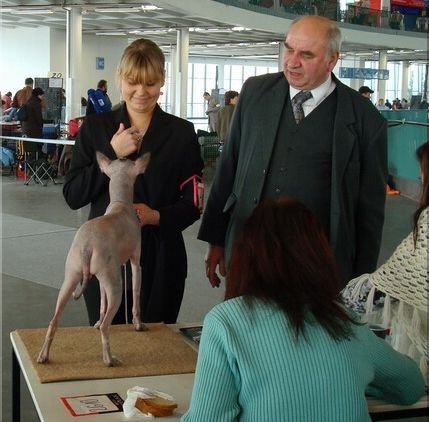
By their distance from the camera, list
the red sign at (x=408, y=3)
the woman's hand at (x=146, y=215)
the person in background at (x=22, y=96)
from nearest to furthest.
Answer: the woman's hand at (x=146, y=215) < the person in background at (x=22, y=96) < the red sign at (x=408, y=3)

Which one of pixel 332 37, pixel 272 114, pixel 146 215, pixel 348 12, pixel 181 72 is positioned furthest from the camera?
pixel 348 12

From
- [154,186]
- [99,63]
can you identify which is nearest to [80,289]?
[154,186]

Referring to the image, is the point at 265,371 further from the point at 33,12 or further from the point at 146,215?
the point at 33,12

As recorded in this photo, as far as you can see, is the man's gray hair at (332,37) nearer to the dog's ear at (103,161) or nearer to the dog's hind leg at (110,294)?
the dog's ear at (103,161)

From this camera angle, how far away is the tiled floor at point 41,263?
18.7ft

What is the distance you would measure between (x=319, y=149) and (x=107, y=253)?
104cm

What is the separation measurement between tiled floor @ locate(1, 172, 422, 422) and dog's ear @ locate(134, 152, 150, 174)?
2.06 metres

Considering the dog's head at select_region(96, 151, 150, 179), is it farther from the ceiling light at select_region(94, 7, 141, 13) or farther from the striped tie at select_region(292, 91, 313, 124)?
the ceiling light at select_region(94, 7, 141, 13)

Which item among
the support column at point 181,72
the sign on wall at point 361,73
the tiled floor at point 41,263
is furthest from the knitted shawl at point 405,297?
the sign on wall at point 361,73

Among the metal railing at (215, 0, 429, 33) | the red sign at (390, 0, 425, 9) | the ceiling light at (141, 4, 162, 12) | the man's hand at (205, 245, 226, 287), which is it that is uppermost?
the red sign at (390, 0, 425, 9)

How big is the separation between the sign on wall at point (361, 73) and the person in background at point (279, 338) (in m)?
27.2

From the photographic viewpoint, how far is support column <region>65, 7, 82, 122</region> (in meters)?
18.4

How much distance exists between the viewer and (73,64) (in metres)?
18.7

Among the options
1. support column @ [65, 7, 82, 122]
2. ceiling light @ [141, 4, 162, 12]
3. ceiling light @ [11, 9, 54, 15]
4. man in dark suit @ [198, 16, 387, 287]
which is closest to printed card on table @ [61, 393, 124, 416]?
man in dark suit @ [198, 16, 387, 287]
